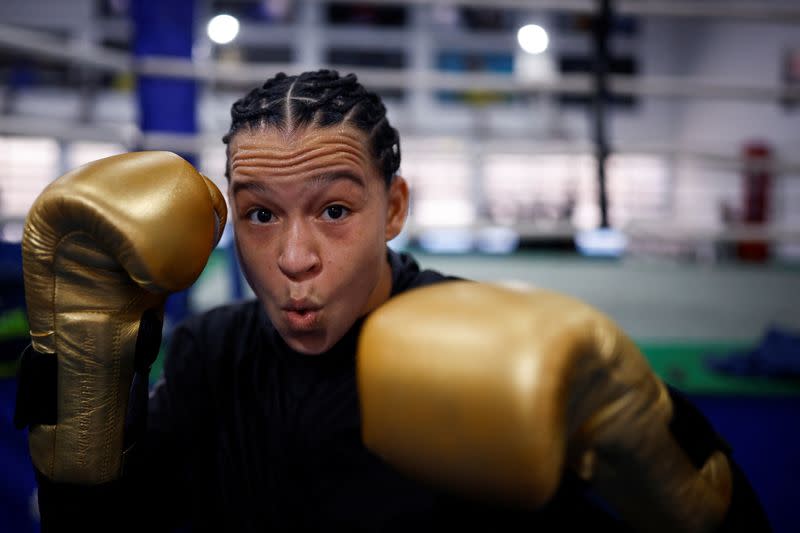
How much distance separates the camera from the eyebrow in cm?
62

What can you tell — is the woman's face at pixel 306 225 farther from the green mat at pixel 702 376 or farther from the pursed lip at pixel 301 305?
the green mat at pixel 702 376

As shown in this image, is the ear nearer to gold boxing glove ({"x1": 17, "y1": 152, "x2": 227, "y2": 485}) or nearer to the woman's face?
the woman's face

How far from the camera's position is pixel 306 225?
630mm

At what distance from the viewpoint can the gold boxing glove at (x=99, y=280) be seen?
58 centimetres

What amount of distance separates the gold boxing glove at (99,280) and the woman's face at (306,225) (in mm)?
59

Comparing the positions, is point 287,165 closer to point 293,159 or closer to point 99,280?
point 293,159

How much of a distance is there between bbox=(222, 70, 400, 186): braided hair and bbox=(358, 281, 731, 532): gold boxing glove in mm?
286

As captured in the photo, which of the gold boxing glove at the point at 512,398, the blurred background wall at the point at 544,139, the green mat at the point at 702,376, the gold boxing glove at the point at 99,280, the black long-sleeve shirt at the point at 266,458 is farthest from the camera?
the blurred background wall at the point at 544,139

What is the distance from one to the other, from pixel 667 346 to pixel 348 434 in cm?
116

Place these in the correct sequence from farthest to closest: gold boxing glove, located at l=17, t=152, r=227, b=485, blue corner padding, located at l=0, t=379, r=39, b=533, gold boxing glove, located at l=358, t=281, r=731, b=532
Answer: blue corner padding, located at l=0, t=379, r=39, b=533, gold boxing glove, located at l=17, t=152, r=227, b=485, gold boxing glove, located at l=358, t=281, r=731, b=532

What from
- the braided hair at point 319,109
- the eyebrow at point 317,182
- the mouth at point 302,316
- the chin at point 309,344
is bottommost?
the chin at point 309,344

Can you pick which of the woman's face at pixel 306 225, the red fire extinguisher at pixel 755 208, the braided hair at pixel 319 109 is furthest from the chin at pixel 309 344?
the red fire extinguisher at pixel 755 208

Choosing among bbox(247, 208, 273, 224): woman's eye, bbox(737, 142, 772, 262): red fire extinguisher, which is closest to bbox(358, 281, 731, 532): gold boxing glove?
bbox(247, 208, 273, 224): woman's eye

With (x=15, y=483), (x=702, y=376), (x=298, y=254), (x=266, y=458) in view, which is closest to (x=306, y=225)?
(x=298, y=254)
